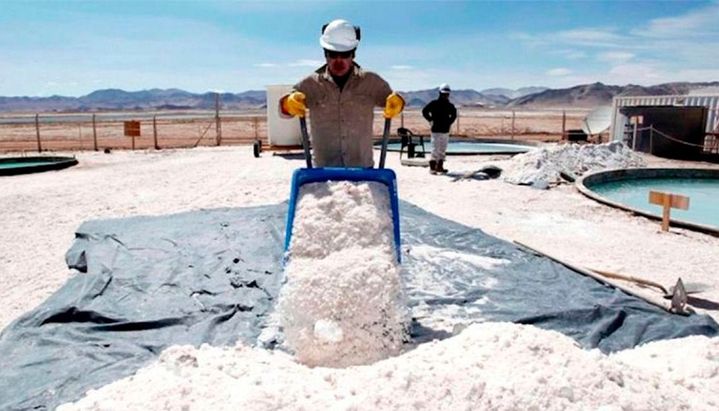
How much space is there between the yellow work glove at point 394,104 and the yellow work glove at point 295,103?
1.76 ft

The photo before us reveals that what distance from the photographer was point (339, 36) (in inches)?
137

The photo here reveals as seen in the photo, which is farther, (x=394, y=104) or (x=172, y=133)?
(x=172, y=133)

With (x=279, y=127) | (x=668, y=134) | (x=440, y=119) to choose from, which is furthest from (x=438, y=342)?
(x=668, y=134)

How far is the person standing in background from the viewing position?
33.0 ft

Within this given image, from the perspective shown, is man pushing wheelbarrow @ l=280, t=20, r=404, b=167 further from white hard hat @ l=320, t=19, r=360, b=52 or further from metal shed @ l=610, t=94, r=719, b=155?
metal shed @ l=610, t=94, r=719, b=155

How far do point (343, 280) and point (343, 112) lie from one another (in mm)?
1330

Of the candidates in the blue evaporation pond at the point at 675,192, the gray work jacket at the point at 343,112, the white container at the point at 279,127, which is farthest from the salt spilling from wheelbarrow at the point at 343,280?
the white container at the point at 279,127

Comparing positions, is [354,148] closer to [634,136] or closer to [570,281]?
[570,281]

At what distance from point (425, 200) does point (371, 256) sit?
4.81 meters

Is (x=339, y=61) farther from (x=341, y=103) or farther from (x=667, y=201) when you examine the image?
(x=667, y=201)

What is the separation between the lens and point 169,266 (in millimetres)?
4566

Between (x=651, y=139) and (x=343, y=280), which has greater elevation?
(x=651, y=139)

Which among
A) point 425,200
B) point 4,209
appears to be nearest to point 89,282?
point 4,209

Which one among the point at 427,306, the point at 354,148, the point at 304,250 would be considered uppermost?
the point at 354,148
